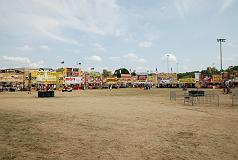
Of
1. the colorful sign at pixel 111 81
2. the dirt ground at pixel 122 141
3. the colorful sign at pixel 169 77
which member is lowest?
the dirt ground at pixel 122 141

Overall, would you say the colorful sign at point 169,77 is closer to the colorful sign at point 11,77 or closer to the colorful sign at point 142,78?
the colorful sign at point 142,78

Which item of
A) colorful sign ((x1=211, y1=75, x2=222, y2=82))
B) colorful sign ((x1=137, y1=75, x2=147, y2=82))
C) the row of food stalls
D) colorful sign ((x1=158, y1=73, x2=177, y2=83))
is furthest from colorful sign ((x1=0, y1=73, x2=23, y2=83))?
colorful sign ((x1=211, y1=75, x2=222, y2=82))

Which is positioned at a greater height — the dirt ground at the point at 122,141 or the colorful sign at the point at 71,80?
the colorful sign at the point at 71,80

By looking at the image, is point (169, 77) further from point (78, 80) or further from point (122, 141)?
point (122, 141)

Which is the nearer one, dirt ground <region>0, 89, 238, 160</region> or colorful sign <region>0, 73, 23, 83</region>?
dirt ground <region>0, 89, 238, 160</region>

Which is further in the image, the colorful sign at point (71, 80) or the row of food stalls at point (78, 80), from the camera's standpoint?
the colorful sign at point (71, 80)

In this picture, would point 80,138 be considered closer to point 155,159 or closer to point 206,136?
point 155,159

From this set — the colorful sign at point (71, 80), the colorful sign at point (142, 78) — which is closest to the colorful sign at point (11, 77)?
the colorful sign at point (71, 80)

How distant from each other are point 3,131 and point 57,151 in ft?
15.7

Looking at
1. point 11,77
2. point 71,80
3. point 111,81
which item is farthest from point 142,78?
point 11,77

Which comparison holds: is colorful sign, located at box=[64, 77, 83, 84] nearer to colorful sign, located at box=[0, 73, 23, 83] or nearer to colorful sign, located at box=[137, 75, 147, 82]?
colorful sign, located at box=[0, 73, 23, 83]

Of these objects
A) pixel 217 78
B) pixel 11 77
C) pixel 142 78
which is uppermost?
pixel 11 77

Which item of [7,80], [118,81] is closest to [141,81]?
[118,81]

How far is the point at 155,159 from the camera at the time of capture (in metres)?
7.55
